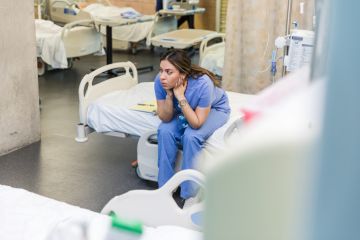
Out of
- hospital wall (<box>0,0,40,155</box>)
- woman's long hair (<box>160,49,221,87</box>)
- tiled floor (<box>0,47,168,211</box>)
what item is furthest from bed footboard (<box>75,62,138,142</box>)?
woman's long hair (<box>160,49,221,87</box>)

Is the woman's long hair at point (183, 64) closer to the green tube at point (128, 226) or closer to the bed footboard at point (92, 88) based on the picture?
the bed footboard at point (92, 88)

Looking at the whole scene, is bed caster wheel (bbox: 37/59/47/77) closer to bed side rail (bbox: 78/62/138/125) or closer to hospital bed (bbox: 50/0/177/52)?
hospital bed (bbox: 50/0/177/52)

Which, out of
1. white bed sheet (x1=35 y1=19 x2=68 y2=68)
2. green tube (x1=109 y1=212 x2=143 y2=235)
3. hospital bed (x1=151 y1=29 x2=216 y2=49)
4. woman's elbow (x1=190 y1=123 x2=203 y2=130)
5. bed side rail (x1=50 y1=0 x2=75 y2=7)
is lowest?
white bed sheet (x1=35 y1=19 x2=68 y2=68)

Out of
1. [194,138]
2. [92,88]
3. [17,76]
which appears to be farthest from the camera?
[17,76]

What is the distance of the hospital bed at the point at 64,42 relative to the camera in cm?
739

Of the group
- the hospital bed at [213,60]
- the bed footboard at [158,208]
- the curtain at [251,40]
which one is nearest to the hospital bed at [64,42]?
the hospital bed at [213,60]

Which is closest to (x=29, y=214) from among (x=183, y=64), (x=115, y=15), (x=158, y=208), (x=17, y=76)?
(x=158, y=208)

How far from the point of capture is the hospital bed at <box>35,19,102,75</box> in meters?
7.39

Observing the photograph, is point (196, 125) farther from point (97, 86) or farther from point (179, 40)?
point (179, 40)

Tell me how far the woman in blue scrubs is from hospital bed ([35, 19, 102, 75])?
4.12 metres

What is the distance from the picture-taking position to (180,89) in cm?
349

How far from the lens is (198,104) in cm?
348

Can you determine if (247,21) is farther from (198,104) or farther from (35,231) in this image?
(35,231)

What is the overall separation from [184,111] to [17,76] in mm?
1742
